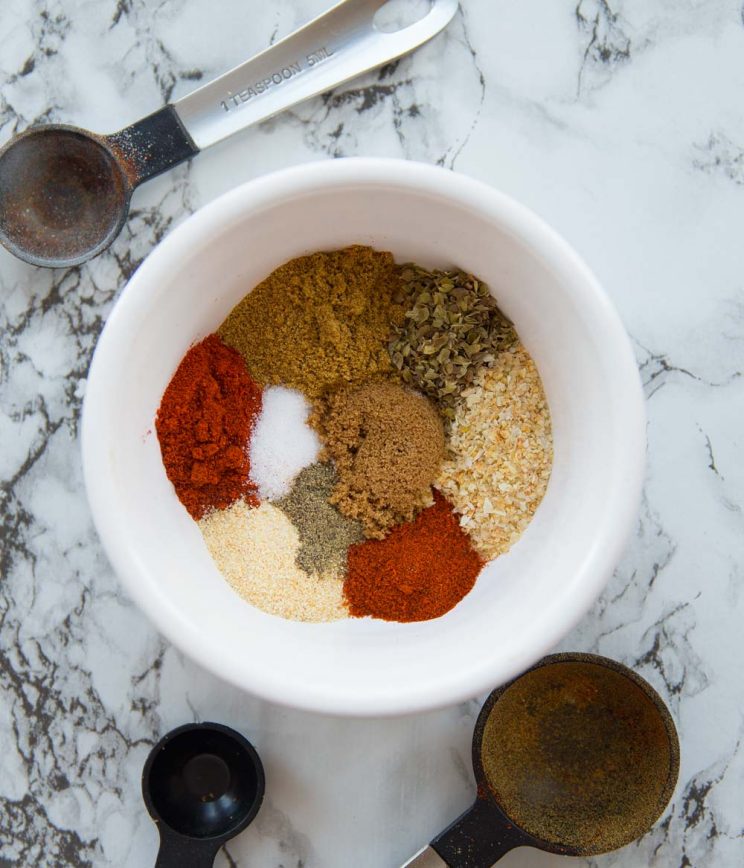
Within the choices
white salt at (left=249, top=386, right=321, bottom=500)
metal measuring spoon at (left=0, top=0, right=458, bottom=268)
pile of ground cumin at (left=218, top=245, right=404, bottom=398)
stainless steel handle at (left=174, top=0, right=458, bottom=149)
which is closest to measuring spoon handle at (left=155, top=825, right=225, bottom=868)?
white salt at (left=249, top=386, right=321, bottom=500)

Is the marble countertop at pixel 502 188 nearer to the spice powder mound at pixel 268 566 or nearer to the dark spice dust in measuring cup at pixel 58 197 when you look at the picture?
the dark spice dust in measuring cup at pixel 58 197

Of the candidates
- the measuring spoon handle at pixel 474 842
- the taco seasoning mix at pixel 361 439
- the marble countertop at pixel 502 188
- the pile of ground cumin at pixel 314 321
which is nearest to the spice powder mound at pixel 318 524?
the taco seasoning mix at pixel 361 439

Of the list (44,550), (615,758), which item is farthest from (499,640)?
(44,550)

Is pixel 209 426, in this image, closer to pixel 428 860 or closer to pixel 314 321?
pixel 314 321

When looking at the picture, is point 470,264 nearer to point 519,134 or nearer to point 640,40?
point 519,134

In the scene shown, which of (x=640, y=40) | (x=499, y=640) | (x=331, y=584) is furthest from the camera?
(x=640, y=40)

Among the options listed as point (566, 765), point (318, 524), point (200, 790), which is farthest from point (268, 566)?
point (566, 765)
